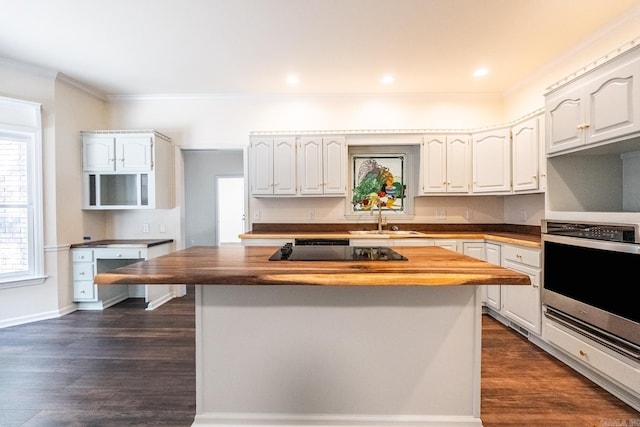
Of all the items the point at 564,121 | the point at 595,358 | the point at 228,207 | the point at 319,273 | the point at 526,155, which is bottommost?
the point at 595,358

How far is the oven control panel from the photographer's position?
1820 mm

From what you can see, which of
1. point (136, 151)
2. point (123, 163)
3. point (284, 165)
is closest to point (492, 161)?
point (284, 165)

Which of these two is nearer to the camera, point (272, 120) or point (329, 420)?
point (329, 420)

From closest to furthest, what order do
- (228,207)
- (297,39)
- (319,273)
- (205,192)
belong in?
1. (319,273)
2. (297,39)
3. (205,192)
4. (228,207)

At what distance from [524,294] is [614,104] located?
1.65m

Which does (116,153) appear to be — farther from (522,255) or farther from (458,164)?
(522,255)

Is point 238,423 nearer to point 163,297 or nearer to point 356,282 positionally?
point 356,282

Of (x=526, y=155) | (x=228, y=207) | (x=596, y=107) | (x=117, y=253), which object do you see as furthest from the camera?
(x=228, y=207)

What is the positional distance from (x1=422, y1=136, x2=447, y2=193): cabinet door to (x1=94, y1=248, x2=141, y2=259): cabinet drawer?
3577 mm

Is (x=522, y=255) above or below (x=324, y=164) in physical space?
below

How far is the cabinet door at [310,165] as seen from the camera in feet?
12.6

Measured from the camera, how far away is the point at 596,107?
210 centimetres

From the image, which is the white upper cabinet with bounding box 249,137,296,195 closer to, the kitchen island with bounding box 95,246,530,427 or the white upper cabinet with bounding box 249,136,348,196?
the white upper cabinet with bounding box 249,136,348,196

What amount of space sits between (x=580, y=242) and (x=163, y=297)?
4.35 m
